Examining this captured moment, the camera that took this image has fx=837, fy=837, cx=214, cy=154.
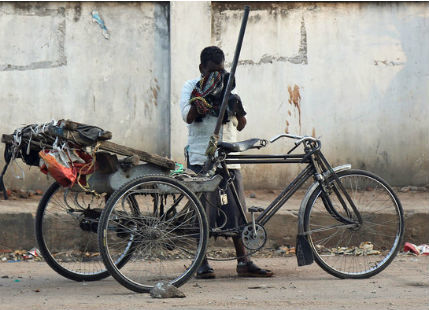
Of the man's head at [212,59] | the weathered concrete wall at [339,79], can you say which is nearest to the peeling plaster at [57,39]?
the weathered concrete wall at [339,79]

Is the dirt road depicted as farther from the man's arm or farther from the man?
the man's arm

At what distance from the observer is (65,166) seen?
5270 millimetres

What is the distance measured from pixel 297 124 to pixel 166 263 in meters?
3.35

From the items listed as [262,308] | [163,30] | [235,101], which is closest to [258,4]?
[163,30]

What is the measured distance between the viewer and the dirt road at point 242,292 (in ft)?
16.7

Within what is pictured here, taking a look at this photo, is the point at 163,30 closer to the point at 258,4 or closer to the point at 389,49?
the point at 258,4

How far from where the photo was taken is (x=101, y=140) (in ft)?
17.5

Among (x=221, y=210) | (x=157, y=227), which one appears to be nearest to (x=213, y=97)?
(x=221, y=210)

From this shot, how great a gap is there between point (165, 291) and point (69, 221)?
1.19m

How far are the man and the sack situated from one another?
874mm

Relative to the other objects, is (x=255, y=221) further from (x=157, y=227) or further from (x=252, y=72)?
(x=252, y=72)

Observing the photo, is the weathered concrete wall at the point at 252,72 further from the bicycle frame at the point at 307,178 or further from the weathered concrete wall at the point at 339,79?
the bicycle frame at the point at 307,178

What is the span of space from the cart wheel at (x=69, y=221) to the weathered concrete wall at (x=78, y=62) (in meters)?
2.73

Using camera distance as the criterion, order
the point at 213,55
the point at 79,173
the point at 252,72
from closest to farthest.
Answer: the point at 79,173 → the point at 213,55 → the point at 252,72
